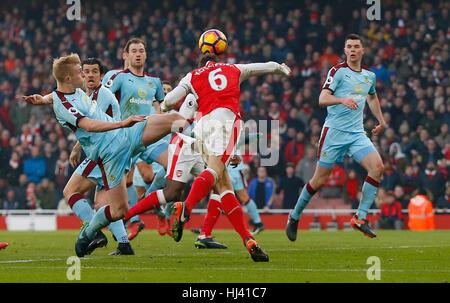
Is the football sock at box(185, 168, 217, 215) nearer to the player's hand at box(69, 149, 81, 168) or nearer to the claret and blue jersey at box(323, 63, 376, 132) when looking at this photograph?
the player's hand at box(69, 149, 81, 168)

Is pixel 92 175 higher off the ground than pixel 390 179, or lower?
higher

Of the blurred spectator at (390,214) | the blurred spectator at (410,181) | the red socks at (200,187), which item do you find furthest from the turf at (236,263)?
the blurred spectator at (410,181)

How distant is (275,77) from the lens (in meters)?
27.8

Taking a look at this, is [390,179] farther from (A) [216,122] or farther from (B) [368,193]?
(A) [216,122]

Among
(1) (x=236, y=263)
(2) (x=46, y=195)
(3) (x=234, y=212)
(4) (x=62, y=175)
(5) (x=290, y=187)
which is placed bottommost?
(2) (x=46, y=195)

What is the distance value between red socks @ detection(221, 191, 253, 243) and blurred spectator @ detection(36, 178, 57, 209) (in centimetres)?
1451

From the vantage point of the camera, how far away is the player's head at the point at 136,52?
15188 millimetres

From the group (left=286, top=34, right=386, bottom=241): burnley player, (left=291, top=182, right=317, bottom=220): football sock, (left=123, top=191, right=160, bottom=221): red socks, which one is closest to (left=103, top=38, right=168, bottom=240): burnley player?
(left=291, top=182, right=317, bottom=220): football sock

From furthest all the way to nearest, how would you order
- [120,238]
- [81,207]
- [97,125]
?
1. [81,207]
2. [120,238]
3. [97,125]

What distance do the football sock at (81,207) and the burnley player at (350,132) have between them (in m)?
3.33

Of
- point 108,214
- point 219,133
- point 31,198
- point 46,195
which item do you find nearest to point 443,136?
point 46,195

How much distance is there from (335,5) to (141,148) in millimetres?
18463

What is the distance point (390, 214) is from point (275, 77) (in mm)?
5977
